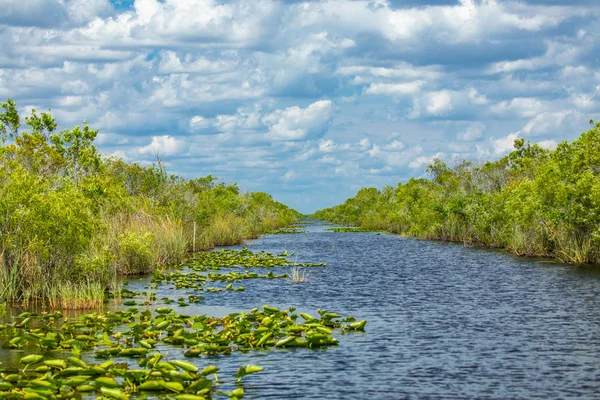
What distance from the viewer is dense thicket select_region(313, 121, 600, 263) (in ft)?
108

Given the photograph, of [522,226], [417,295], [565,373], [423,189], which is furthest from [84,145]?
[423,189]

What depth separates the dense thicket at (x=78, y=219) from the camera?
21.5 m

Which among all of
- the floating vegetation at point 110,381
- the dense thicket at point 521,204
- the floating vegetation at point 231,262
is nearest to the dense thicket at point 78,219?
the floating vegetation at point 231,262

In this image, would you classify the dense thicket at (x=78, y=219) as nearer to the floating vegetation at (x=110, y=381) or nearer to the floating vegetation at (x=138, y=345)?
the floating vegetation at (x=138, y=345)

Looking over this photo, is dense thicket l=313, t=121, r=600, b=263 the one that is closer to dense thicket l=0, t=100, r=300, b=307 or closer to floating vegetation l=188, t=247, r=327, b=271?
floating vegetation l=188, t=247, r=327, b=271

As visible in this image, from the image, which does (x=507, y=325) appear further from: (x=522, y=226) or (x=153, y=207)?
(x=153, y=207)

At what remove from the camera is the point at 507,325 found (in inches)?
755

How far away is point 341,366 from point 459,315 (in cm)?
775

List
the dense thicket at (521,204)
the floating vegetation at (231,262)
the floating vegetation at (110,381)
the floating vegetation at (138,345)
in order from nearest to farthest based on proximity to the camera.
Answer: the floating vegetation at (110,381), the floating vegetation at (138,345), the dense thicket at (521,204), the floating vegetation at (231,262)

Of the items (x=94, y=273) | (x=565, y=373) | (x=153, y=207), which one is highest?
(x=153, y=207)

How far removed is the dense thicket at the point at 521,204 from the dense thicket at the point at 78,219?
1974cm

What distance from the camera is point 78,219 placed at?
22234 millimetres

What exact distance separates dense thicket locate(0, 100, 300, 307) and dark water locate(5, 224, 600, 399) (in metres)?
3.05

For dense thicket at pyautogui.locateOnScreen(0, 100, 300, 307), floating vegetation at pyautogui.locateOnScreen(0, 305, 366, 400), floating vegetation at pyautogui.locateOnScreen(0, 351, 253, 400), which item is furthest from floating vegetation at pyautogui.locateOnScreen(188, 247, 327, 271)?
floating vegetation at pyautogui.locateOnScreen(0, 351, 253, 400)
